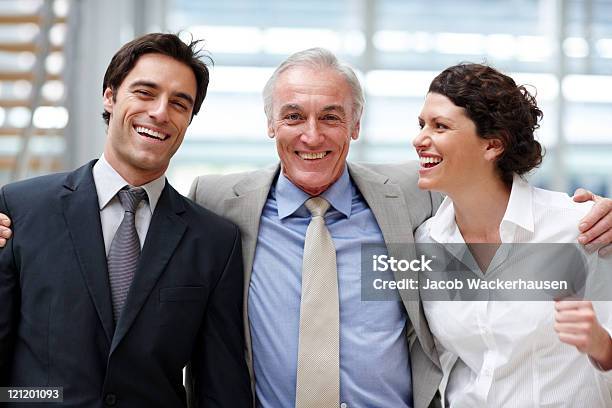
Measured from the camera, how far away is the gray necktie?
170 centimetres

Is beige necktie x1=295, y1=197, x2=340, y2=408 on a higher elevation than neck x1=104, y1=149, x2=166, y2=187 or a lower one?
lower

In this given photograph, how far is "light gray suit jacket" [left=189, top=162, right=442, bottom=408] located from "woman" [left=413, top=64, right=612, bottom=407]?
0.14 ft

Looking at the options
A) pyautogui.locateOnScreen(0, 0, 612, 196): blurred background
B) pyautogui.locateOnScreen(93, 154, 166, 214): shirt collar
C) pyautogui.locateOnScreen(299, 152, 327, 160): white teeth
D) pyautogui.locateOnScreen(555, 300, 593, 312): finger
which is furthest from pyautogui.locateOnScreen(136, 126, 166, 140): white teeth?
pyautogui.locateOnScreen(0, 0, 612, 196): blurred background

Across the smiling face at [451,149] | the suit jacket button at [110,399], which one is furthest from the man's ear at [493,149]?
the suit jacket button at [110,399]

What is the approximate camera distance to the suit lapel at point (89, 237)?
1654 mm

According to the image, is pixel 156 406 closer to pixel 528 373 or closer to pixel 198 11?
pixel 528 373

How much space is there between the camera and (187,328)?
5.76 feet

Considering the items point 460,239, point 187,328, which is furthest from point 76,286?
point 460,239

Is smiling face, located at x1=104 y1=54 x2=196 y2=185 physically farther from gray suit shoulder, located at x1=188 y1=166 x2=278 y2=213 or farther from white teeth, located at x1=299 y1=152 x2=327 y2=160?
white teeth, located at x1=299 y1=152 x2=327 y2=160

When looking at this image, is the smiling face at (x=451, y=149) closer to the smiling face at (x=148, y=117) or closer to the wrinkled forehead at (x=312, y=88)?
the wrinkled forehead at (x=312, y=88)

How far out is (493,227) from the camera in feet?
6.14

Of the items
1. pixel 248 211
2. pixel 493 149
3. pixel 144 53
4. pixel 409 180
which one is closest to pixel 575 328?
pixel 493 149

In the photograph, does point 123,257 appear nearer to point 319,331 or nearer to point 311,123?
point 319,331

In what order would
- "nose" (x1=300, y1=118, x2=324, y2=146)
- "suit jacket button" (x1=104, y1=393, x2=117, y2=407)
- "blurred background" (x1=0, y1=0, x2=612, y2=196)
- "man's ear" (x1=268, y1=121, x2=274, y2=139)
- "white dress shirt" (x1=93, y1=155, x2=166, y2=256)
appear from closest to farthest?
"suit jacket button" (x1=104, y1=393, x2=117, y2=407) < "white dress shirt" (x1=93, y1=155, x2=166, y2=256) < "nose" (x1=300, y1=118, x2=324, y2=146) < "man's ear" (x1=268, y1=121, x2=274, y2=139) < "blurred background" (x1=0, y1=0, x2=612, y2=196)
